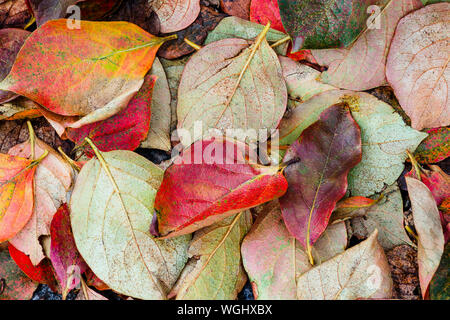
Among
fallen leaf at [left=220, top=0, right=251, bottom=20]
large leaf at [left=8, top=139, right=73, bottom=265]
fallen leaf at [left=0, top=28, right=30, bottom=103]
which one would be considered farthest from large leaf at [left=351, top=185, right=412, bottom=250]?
fallen leaf at [left=0, top=28, right=30, bottom=103]

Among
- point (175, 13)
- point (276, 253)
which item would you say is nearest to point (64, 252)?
point (276, 253)

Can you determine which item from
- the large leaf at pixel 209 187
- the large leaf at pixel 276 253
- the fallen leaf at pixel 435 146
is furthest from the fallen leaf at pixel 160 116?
the fallen leaf at pixel 435 146

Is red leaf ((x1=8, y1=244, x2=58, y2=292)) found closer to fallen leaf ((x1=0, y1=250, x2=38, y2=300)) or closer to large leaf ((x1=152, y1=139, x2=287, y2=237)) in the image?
fallen leaf ((x1=0, y1=250, x2=38, y2=300))

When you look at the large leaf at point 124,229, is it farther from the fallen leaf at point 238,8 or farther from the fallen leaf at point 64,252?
the fallen leaf at point 238,8

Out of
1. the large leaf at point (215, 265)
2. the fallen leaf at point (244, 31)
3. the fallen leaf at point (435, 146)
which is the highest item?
the fallen leaf at point (244, 31)

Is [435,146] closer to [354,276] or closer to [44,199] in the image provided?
[354,276]

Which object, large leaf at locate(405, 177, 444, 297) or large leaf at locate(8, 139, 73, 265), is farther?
large leaf at locate(8, 139, 73, 265)
